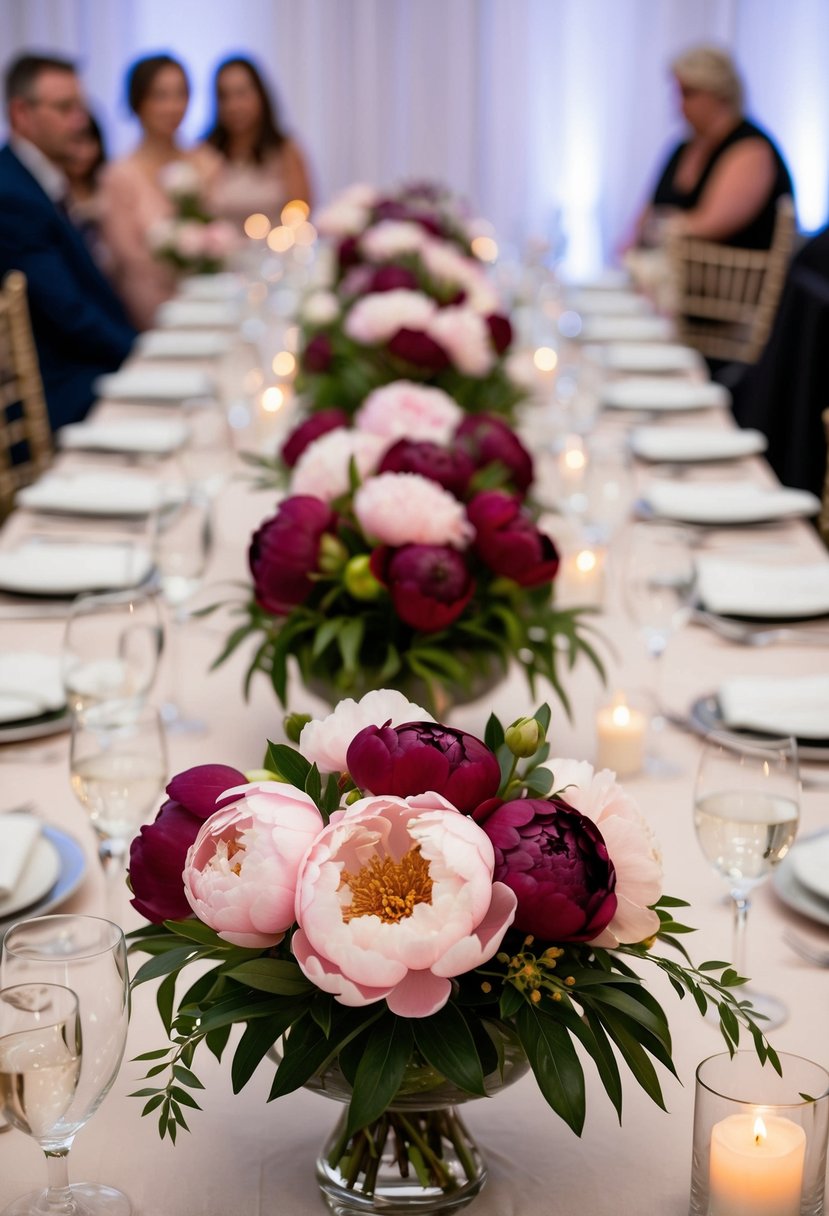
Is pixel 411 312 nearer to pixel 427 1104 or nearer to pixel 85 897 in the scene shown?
pixel 85 897

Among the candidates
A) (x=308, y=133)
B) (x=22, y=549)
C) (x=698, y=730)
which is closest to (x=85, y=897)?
(x=698, y=730)

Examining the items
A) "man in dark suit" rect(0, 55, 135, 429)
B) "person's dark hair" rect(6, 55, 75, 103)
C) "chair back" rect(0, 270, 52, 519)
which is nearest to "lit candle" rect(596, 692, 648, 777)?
"chair back" rect(0, 270, 52, 519)

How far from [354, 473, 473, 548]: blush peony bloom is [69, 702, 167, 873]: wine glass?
25cm

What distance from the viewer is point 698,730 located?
5.14ft

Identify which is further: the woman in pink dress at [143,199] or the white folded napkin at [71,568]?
the woman in pink dress at [143,199]

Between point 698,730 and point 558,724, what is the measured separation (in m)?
0.14

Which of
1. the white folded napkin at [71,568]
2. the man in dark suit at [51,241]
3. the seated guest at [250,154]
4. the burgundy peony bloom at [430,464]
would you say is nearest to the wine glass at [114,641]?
the burgundy peony bloom at [430,464]

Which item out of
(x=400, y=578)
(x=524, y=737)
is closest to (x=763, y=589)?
(x=400, y=578)

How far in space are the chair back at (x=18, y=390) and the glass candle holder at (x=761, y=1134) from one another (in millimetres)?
2532

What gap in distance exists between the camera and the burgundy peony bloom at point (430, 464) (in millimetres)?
1374

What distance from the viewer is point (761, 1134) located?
2.54 ft

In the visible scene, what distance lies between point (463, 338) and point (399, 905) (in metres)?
1.61

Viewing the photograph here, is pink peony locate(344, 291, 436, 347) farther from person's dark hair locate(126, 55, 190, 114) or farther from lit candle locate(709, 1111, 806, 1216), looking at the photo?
person's dark hair locate(126, 55, 190, 114)

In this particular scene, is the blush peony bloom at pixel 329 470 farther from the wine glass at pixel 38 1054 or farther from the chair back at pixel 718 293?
the chair back at pixel 718 293
